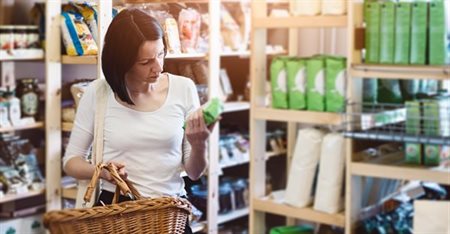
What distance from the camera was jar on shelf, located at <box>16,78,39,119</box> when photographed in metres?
3.22

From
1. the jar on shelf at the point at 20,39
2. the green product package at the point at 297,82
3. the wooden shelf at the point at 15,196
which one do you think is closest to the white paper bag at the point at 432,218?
the green product package at the point at 297,82

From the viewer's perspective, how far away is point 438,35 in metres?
2.80

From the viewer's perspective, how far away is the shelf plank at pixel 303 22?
117 inches

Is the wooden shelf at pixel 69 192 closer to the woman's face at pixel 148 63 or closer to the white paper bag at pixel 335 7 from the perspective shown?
the white paper bag at pixel 335 7

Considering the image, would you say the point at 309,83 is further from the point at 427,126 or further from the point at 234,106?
the point at 234,106

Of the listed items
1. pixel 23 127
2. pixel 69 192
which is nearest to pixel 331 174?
pixel 69 192

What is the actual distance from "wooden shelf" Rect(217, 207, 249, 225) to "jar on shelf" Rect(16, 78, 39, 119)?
1154 mm

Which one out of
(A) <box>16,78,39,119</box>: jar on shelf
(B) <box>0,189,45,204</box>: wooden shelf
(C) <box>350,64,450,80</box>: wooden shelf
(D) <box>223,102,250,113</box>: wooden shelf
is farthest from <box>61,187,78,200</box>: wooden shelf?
(C) <box>350,64,450,80</box>: wooden shelf

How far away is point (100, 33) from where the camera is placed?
1779 mm

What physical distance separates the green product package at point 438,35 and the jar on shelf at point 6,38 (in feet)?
6.01

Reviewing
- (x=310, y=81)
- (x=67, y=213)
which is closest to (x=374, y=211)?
A: (x=310, y=81)

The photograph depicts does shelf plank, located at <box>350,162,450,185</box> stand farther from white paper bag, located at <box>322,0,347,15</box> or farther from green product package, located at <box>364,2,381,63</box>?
white paper bag, located at <box>322,0,347,15</box>

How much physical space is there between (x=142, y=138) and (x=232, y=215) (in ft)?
7.21

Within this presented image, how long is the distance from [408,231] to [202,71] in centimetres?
143
